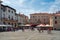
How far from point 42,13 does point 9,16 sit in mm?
42455

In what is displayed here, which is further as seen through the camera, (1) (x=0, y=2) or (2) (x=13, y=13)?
(2) (x=13, y=13)

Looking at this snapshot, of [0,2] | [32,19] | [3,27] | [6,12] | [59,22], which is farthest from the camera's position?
[32,19]

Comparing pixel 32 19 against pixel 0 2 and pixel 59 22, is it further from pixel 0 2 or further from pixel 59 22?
pixel 0 2

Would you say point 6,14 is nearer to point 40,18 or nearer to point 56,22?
point 56,22

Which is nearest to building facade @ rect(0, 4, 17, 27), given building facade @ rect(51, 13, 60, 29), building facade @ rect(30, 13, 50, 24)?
building facade @ rect(51, 13, 60, 29)

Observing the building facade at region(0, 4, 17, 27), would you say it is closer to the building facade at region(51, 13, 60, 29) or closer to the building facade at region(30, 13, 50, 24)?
the building facade at region(51, 13, 60, 29)

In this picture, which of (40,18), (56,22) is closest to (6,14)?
(56,22)

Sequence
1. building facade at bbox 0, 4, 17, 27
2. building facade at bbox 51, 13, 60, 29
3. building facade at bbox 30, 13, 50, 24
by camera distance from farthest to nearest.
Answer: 1. building facade at bbox 30, 13, 50, 24
2. building facade at bbox 51, 13, 60, 29
3. building facade at bbox 0, 4, 17, 27

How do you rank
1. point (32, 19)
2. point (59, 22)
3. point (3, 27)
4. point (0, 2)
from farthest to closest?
point (32, 19)
point (59, 22)
point (0, 2)
point (3, 27)

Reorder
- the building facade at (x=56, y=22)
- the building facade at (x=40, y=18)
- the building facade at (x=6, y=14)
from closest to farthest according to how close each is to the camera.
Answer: the building facade at (x=6, y=14)
the building facade at (x=56, y=22)
the building facade at (x=40, y=18)

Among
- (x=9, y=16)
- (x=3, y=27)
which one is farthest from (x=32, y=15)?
(x=3, y=27)

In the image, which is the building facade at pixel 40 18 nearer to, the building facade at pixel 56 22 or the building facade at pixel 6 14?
the building facade at pixel 56 22

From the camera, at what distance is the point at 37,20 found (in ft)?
372

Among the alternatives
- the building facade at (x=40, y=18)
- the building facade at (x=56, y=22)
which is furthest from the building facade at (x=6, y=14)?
the building facade at (x=40, y=18)
